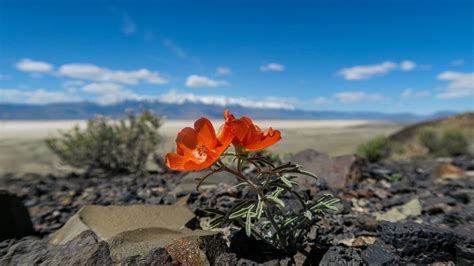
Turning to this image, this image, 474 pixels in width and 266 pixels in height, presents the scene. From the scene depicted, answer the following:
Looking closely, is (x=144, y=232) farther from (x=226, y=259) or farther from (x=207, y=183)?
(x=207, y=183)

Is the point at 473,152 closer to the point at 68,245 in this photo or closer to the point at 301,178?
the point at 301,178

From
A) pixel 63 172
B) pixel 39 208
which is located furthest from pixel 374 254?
pixel 63 172

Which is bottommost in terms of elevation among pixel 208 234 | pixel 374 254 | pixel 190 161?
pixel 374 254

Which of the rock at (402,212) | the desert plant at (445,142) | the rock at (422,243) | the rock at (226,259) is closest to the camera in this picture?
the rock at (226,259)

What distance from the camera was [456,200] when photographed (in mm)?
4301

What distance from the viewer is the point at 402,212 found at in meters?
3.83

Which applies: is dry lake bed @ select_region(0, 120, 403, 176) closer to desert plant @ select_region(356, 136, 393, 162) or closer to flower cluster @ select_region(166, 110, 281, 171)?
desert plant @ select_region(356, 136, 393, 162)

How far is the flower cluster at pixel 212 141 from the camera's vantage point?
1.90 m

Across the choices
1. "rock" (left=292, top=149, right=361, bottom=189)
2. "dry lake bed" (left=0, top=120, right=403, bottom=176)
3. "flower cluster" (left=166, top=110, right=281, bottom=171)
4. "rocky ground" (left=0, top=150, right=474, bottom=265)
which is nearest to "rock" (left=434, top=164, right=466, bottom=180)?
"rocky ground" (left=0, top=150, right=474, bottom=265)

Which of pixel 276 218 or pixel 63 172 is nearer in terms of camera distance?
pixel 276 218

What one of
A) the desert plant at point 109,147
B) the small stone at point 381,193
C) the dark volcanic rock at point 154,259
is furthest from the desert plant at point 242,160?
the desert plant at point 109,147

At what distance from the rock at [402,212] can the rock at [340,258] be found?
1.47m

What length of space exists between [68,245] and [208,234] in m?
0.94

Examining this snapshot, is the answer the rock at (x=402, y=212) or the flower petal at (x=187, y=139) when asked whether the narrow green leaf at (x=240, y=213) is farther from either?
the rock at (x=402, y=212)
